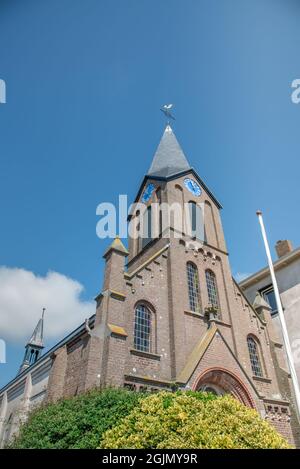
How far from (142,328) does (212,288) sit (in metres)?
6.75

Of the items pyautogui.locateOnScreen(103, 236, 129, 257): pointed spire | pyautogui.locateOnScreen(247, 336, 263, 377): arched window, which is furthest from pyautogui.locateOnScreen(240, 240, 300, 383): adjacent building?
pyautogui.locateOnScreen(103, 236, 129, 257): pointed spire

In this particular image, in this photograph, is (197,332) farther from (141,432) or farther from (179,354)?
(141,432)

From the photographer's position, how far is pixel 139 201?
2583cm

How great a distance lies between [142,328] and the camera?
15023 millimetres

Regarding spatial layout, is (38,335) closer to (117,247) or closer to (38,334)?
(38,334)

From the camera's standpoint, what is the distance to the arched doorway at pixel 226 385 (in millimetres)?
15352

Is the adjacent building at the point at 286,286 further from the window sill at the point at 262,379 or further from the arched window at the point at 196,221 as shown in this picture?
the arched window at the point at 196,221

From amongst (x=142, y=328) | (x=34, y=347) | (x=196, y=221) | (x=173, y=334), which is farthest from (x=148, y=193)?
(x=34, y=347)

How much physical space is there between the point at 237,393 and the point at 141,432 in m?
9.06

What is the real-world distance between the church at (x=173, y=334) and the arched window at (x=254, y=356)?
0.06 m

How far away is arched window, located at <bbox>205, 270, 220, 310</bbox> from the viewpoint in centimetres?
1941
